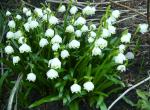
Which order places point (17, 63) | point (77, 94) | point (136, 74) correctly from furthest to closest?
point (136, 74), point (17, 63), point (77, 94)

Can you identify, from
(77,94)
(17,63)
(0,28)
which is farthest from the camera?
(0,28)

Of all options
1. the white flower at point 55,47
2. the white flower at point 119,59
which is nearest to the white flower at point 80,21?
the white flower at point 55,47

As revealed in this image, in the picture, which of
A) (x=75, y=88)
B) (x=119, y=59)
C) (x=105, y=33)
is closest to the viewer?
(x=75, y=88)

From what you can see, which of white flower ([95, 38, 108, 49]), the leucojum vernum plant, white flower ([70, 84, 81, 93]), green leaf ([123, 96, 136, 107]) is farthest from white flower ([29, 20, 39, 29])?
green leaf ([123, 96, 136, 107])

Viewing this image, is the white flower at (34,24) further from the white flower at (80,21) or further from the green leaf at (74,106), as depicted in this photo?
the green leaf at (74,106)

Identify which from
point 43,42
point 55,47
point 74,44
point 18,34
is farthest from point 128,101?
point 18,34

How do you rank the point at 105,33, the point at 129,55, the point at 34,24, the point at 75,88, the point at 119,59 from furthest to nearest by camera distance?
1. the point at 129,55
2. the point at 34,24
3. the point at 105,33
4. the point at 119,59
5. the point at 75,88

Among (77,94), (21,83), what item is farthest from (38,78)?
(77,94)

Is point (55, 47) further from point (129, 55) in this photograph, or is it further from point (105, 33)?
point (129, 55)

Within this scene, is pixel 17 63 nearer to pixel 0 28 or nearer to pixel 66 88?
pixel 66 88
